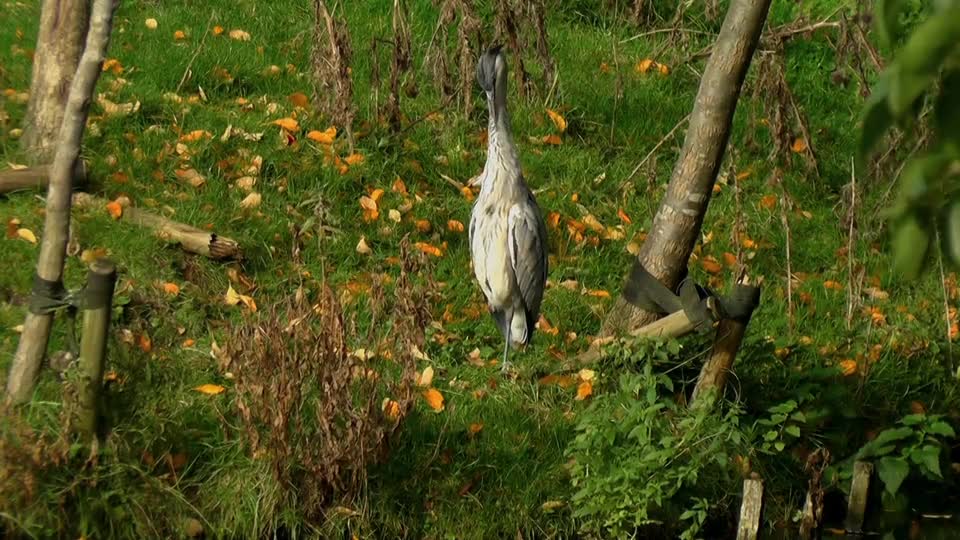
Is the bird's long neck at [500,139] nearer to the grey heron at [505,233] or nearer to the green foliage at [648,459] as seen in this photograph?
the grey heron at [505,233]

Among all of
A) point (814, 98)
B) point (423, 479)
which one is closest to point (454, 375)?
point (423, 479)

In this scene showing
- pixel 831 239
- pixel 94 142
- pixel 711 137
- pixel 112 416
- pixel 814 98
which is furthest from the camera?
pixel 814 98

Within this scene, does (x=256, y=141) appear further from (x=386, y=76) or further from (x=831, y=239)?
(x=831, y=239)

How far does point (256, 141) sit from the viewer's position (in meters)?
8.68

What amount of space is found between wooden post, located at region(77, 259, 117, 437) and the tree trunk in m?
2.64

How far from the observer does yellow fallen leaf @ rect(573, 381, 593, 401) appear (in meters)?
7.06

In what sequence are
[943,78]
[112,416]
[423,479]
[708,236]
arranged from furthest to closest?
[708,236] < [423,479] < [112,416] < [943,78]

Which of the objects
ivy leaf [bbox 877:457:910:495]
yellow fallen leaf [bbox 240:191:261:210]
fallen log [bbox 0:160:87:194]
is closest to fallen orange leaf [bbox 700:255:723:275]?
ivy leaf [bbox 877:457:910:495]

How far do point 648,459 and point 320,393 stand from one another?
146 centimetres

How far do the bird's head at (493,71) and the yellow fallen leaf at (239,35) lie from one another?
310cm

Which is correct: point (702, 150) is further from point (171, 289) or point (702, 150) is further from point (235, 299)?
point (171, 289)

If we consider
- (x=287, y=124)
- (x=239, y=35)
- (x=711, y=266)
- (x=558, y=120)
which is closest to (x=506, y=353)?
(x=711, y=266)

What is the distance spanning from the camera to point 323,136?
880cm

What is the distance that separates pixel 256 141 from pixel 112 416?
11.1 feet
